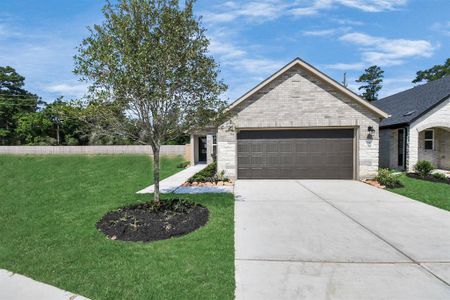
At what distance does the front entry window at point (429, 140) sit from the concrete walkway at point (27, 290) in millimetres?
17788

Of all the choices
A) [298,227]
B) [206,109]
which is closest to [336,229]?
[298,227]

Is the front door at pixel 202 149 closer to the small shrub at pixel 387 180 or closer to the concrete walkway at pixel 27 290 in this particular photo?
the small shrub at pixel 387 180

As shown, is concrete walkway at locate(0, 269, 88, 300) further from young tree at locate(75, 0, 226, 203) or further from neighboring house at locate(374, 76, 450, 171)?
neighboring house at locate(374, 76, 450, 171)

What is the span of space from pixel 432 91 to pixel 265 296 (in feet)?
58.1

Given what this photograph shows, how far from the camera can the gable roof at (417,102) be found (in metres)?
13.6

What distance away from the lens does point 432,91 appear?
608 inches

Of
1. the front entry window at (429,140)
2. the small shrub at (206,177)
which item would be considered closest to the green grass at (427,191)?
the front entry window at (429,140)

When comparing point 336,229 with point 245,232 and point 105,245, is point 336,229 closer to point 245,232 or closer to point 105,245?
point 245,232

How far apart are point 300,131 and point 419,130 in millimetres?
6652

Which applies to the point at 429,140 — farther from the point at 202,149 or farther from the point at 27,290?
the point at 27,290

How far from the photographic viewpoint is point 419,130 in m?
13.6

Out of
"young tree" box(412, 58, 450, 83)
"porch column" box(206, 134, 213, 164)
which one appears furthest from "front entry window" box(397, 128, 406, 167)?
"young tree" box(412, 58, 450, 83)

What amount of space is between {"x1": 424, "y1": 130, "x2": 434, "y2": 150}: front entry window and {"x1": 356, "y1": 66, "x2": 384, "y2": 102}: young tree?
36230mm

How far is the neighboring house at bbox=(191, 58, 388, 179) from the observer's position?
11922 millimetres
